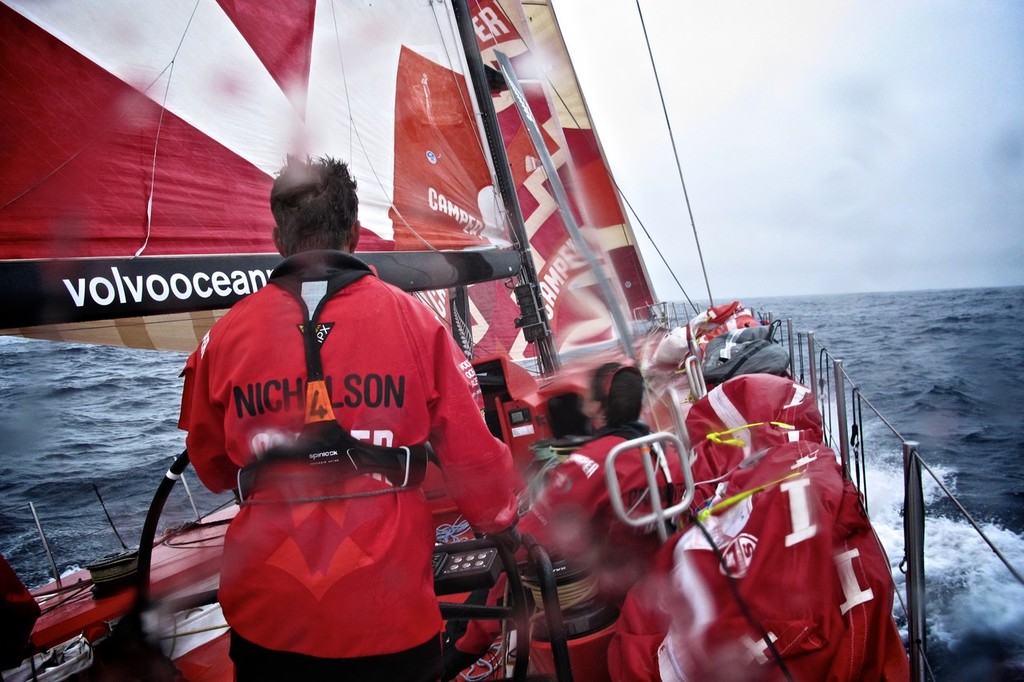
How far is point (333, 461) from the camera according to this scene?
0.96m

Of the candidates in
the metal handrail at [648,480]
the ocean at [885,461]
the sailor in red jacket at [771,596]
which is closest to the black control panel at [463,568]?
the metal handrail at [648,480]

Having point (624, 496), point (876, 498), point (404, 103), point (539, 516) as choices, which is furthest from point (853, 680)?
point (876, 498)

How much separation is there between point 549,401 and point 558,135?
53.4 inches

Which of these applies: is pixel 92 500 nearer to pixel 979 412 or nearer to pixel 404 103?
pixel 404 103

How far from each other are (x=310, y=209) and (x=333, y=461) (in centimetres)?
47

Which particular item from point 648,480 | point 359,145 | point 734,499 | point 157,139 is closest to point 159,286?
point 157,139

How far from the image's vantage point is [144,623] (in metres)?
1.71

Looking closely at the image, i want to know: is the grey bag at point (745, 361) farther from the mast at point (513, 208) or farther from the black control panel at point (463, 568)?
the black control panel at point (463, 568)

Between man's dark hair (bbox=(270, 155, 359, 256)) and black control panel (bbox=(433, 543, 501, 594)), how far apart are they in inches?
28.1

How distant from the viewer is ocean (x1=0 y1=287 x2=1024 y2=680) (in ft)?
9.46

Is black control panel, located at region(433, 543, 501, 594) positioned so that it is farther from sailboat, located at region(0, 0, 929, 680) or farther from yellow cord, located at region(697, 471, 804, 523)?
yellow cord, located at region(697, 471, 804, 523)

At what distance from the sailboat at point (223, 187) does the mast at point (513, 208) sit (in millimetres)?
13

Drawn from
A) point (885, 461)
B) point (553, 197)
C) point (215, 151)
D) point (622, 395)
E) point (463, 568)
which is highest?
point (215, 151)

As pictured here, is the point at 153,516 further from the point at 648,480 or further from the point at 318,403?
the point at 648,480
